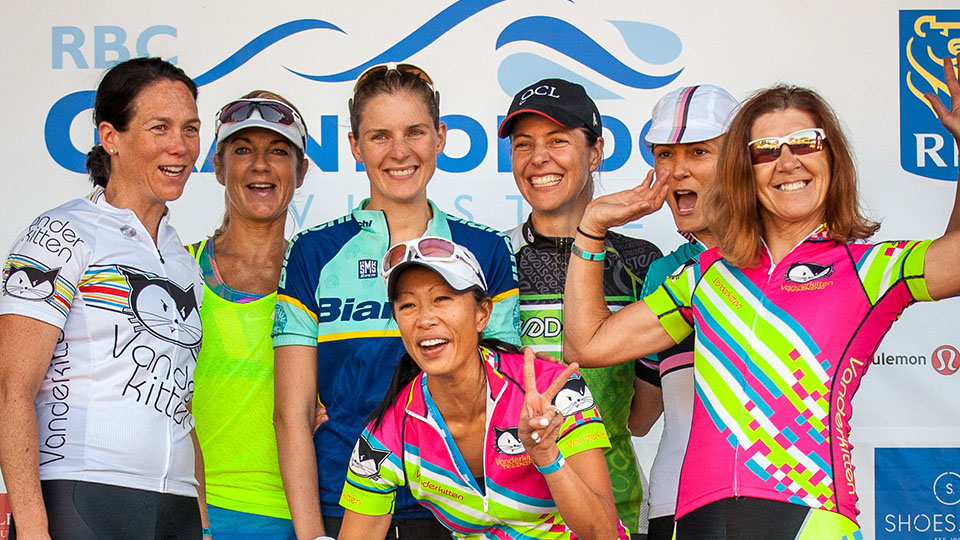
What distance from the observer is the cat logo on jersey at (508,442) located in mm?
2057

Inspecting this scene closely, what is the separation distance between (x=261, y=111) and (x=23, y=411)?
3.65ft

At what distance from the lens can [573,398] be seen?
6.69 ft

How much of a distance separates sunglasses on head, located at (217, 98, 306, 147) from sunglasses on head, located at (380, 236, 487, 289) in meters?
0.86

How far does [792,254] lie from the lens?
6.68 feet

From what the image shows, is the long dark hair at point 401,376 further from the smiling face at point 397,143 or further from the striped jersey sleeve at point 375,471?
the smiling face at point 397,143

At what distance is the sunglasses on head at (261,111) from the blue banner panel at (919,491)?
2.22 metres

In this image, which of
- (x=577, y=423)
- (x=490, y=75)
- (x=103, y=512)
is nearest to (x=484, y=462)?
(x=577, y=423)

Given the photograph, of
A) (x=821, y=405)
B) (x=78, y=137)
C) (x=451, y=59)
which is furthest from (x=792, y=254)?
(x=78, y=137)

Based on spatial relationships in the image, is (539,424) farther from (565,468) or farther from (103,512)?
(103,512)

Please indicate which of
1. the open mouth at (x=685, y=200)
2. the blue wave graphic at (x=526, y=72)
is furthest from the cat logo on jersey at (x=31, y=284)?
the blue wave graphic at (x=526, y=72)

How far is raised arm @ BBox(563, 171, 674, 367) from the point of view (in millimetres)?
2232

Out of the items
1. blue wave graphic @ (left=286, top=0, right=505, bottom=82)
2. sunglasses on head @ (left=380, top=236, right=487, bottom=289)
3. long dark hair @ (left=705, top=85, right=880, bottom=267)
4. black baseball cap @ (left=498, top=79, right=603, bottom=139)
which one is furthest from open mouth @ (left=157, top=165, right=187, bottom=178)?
long dark hair @ (left=705, top=85, right=880, bottom=267)

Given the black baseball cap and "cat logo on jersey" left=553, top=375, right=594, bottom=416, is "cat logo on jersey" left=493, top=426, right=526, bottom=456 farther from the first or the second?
the black baseball cap

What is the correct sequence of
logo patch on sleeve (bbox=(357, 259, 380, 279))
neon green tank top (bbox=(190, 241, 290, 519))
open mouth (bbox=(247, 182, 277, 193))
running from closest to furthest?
logo patch on sleeve (bbox=(357, 259, 380, 279)), neon green tank top (bbox=(190, 241, 290, 519)), open mouth (bbox=(247, 182, 277, 193))
